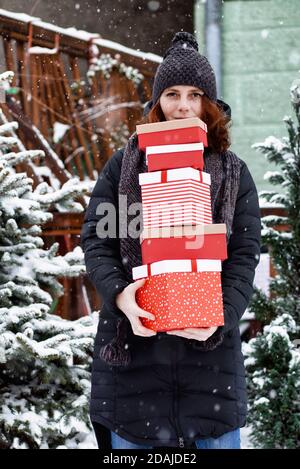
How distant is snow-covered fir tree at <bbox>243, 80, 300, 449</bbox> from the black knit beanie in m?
1.79

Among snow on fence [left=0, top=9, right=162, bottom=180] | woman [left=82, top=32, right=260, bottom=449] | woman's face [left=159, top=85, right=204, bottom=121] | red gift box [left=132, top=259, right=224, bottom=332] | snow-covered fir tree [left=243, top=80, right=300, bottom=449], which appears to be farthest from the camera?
snow on fence [left=0, top=9, right=162, bottom=180]

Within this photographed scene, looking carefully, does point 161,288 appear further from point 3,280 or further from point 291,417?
point 291,417

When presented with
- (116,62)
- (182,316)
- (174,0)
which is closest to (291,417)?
(182,316)

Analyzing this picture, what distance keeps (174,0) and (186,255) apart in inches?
223

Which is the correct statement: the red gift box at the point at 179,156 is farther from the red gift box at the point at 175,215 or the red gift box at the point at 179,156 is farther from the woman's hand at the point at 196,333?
the woman's hand at the point at 196,333

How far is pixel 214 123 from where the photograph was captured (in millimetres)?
2057

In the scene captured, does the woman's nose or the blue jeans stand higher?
the woman's nose

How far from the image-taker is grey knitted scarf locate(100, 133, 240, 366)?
1926 millimetres

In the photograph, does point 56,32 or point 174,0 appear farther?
point 174,0

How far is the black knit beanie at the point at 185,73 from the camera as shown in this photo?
6.75 ft

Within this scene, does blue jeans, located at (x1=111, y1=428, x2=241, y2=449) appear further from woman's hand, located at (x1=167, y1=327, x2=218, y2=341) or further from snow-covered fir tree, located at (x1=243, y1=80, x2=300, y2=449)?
snow-covered fir tree, located at (x1=243, y1=80, x2=300, y2=449)

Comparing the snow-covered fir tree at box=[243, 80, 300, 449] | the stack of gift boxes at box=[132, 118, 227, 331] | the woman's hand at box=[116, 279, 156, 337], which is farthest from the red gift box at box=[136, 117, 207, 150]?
the snow-covered fir tree at box=[243, 80, 300, 449]

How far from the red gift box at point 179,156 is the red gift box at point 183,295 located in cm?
24
